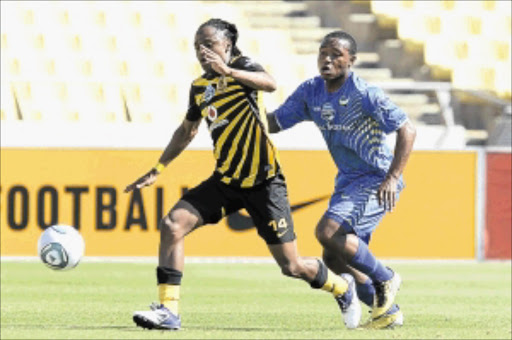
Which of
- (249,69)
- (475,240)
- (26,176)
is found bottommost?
(475,240)

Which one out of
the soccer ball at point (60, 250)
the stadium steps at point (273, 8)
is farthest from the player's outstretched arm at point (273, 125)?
the stadium steps at point (273, 8)

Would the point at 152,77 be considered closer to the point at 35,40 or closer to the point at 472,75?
the point at 35,40

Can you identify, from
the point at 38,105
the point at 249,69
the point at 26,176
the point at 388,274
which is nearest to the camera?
the point at 249,69

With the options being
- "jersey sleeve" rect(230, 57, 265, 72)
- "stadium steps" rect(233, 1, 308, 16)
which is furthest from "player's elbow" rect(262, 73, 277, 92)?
"stadium steps" rect(233, 1, 308, 16)

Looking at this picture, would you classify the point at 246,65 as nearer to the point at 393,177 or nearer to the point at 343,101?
the point at 343,101

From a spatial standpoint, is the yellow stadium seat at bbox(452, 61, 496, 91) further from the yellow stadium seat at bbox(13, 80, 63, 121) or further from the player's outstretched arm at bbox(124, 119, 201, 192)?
the player's outstretched arm at bbox(124, 119, 201, 192)

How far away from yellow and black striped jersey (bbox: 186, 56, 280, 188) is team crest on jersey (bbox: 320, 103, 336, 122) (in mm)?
390

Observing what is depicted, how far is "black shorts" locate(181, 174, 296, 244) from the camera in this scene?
7895mm

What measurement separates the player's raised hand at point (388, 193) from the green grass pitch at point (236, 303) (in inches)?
29.7

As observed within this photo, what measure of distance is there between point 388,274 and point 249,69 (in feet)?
5.33

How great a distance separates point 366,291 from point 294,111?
3.97 feet

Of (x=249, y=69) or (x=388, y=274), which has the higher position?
(x=249, y=69)

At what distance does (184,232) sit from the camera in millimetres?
7762

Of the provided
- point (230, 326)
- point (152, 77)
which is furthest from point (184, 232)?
point (152, 77)
